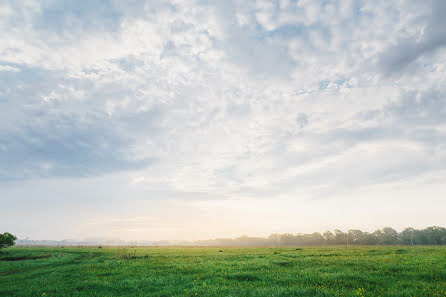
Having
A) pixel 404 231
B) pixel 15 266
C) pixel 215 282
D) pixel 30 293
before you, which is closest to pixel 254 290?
pixel 215 282

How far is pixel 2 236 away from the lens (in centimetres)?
4809

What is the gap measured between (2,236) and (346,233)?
5515 inches

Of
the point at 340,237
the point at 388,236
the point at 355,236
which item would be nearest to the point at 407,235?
the point at 388,236

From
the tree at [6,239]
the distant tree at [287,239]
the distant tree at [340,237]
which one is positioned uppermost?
the tree at [6,239]

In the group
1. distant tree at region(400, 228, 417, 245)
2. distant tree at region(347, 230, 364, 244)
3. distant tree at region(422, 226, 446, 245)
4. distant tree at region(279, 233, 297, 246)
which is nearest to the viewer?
distant tree at region(422, 226, 446, 245)

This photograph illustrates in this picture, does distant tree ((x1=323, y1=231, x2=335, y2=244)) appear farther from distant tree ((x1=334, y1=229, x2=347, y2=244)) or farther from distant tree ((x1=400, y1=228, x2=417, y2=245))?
distant tree ((x1=400, y1=228, x2=417, y2=245))

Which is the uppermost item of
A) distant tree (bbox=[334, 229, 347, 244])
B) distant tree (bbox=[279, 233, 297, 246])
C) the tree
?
the tree

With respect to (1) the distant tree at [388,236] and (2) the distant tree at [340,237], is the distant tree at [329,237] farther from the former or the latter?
(1) the distant tree at [388,236]

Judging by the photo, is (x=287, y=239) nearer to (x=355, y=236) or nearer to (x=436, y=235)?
(x=355, y=236)

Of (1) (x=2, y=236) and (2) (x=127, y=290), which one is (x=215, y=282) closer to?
(2) (x=127, y=290)

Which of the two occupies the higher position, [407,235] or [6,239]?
[6,239]

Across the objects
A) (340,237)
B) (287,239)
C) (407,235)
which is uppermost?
(407,235)

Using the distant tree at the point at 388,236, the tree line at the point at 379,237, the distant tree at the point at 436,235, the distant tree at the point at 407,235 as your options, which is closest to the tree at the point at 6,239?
the tree line at the point at 379,237

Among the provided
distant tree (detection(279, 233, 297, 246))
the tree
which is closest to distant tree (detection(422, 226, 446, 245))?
distant tree (detection(279, 233, 297, 246))
